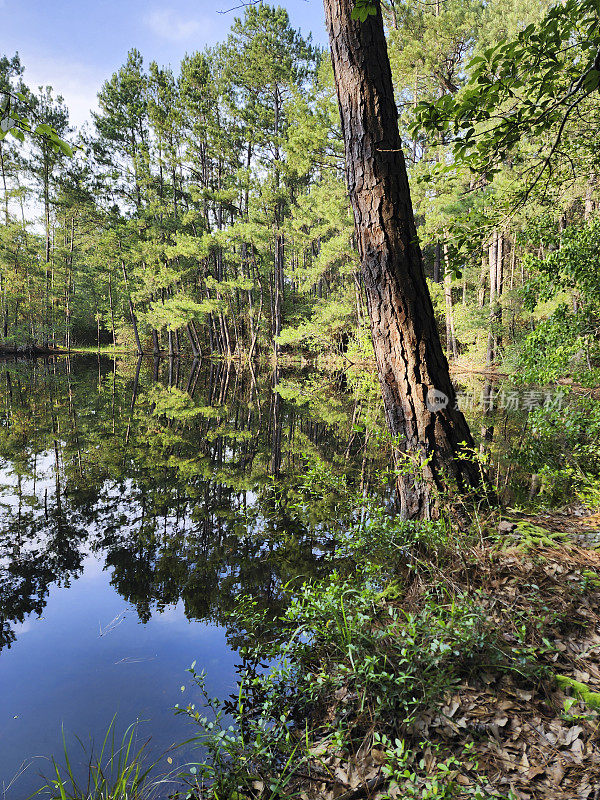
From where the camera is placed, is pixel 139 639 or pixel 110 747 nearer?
pixel 110 747

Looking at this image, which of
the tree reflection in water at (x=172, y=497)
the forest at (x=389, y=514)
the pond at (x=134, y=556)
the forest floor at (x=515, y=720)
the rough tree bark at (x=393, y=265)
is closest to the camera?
the forest floor at (x=515, y=720)

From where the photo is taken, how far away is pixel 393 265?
284 cm

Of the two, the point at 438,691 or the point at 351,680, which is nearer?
the point at 438,691

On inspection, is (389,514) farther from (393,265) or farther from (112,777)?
(112,777)

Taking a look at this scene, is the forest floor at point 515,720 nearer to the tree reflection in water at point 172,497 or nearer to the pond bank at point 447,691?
the pond bank at point 447,691

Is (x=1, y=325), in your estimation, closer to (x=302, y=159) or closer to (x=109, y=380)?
(x=109, y=380)

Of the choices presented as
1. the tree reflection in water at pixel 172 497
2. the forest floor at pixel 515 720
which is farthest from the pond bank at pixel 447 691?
the tree reflection in water at pixel 172 497

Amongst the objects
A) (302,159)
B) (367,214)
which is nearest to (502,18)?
(302,159)

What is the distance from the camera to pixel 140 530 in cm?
474

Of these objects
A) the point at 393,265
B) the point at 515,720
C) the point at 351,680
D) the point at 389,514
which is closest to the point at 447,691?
the point at 515,720

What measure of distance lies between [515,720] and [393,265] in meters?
2.59

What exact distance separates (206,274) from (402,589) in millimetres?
28817

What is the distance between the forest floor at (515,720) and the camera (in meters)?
1.41

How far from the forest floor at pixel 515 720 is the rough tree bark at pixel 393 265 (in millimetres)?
759
